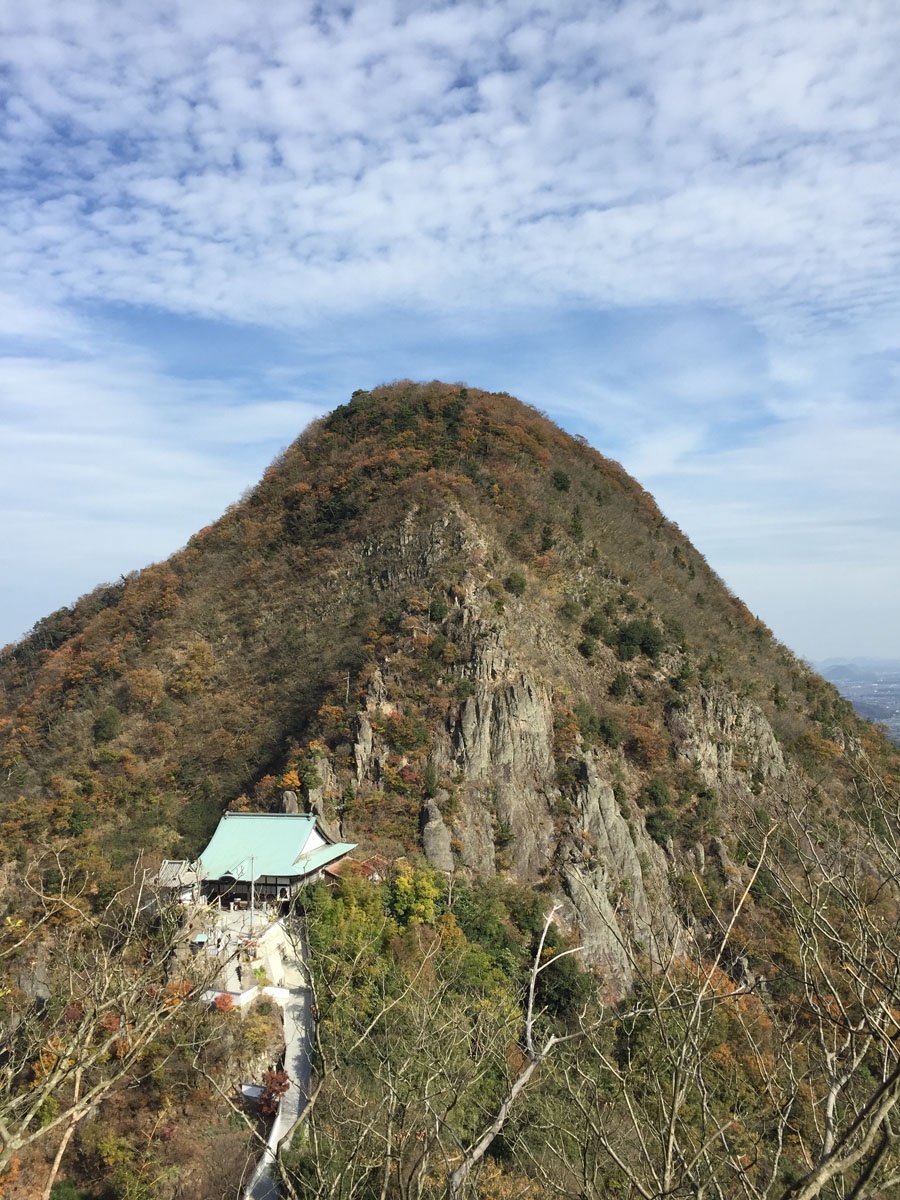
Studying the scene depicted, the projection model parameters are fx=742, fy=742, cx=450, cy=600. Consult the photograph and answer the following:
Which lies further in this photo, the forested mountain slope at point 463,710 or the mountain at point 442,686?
the mountain at point 442,686

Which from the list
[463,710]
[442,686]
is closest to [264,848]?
[463,710]

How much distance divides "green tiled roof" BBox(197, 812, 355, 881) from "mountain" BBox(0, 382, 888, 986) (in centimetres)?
158

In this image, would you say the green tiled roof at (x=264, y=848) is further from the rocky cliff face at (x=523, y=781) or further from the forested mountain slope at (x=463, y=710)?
the rocky cliff face at (x=523, y=781)

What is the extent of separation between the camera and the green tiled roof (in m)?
27.4

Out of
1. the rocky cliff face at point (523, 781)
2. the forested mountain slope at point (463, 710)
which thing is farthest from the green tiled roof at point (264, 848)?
the rocky cliff face at point (523, 781)

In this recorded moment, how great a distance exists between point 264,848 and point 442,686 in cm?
1066

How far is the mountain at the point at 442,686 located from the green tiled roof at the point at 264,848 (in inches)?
62.3

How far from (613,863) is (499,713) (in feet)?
26.5

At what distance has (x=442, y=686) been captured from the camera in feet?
113

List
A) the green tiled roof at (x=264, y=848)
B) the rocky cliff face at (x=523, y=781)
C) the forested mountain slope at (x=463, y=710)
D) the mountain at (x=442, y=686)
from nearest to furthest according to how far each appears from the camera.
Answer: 1. the green tiled roof at (x=264, y=848)
2. the forested mountain slope at (x=463, y=710)
3. the rocky cliff face at (x=523, y=781)
4. the mountain at (x=442, y=686)

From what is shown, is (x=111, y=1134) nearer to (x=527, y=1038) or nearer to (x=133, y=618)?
(x=527, y=1038)

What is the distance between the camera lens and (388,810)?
30625 mm

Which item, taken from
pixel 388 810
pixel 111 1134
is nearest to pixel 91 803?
pixel 388 810

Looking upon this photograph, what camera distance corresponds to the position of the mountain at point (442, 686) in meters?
31.8
